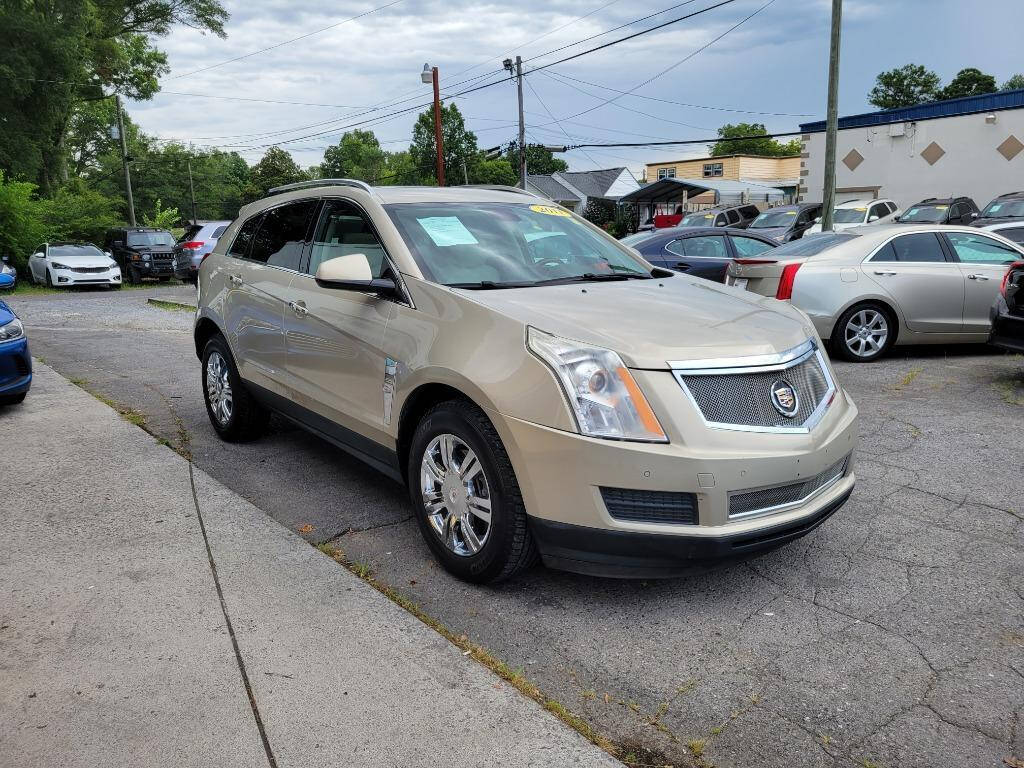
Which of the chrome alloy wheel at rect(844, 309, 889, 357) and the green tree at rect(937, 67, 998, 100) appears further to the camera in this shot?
the green tree at rect(937, 67, 998, 100)

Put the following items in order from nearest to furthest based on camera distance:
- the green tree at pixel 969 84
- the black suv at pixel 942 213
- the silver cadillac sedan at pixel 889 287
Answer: the silver cadillac sedan at pixel 889 287
the black suv at pixel 942 213
the green tree at pixel 969 84

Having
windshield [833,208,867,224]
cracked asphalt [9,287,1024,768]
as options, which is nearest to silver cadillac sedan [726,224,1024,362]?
cracked asphalt [9,287,1024,768]

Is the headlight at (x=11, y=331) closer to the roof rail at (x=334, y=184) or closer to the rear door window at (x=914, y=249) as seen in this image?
the roof rail at (x=334, y=184)

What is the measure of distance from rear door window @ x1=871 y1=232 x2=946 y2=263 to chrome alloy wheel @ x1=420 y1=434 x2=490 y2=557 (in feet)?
21.6

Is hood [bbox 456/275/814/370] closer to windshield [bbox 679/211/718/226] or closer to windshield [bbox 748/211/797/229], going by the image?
windshield [bbox 748/211/797/229]

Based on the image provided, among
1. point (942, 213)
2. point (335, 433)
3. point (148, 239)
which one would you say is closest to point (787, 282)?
point (335, 433)

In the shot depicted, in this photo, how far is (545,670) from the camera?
284 centimetres

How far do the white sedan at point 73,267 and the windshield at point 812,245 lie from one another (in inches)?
795

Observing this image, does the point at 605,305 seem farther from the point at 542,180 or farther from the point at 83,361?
the point at 542,180

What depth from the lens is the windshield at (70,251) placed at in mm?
23203

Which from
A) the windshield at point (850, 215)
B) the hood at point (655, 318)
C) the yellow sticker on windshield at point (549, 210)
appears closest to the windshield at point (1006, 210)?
the windshield at point (850, 215)

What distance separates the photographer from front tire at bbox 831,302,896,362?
27.2 feet

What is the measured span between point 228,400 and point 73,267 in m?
20.0

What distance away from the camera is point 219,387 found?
5.78 meters
